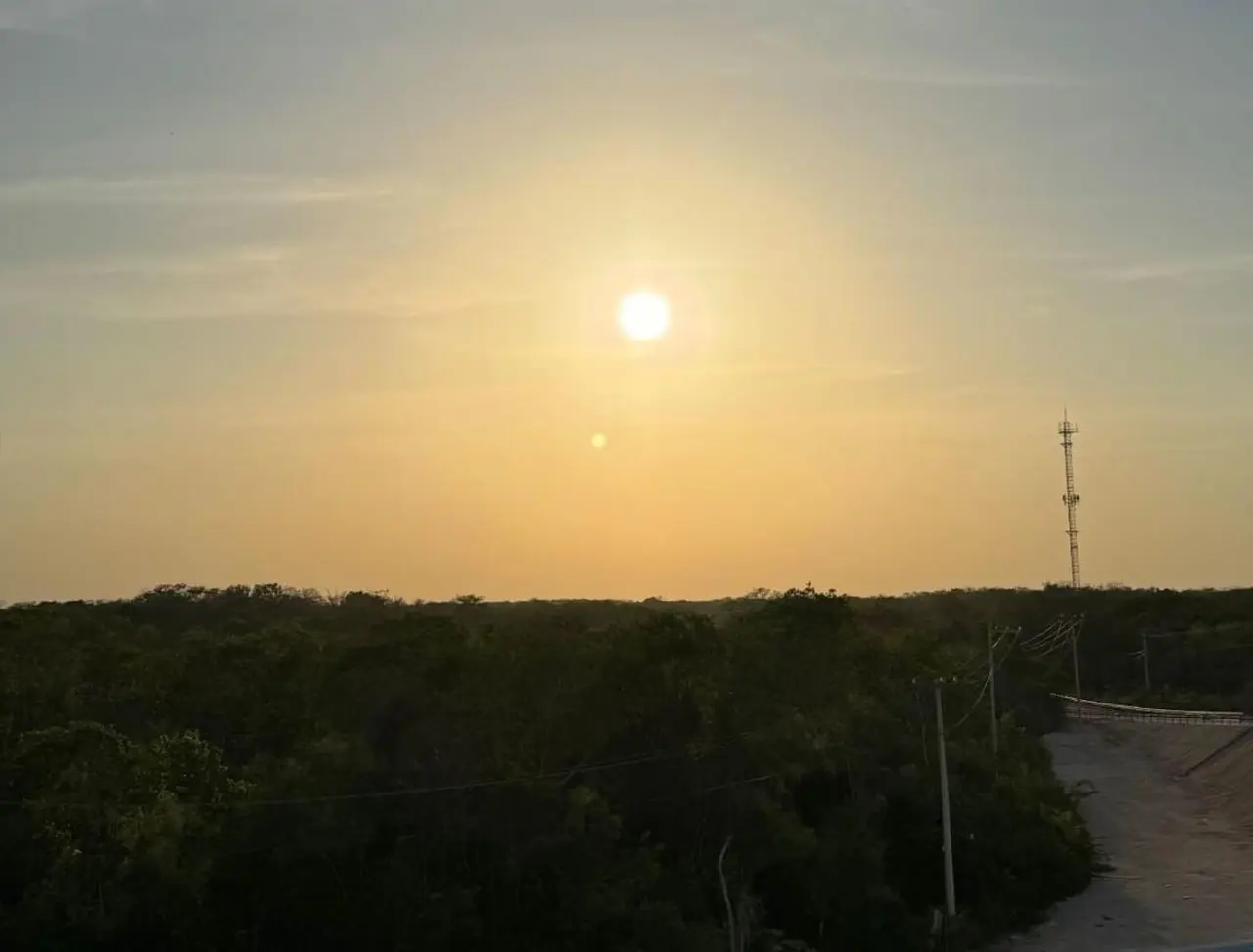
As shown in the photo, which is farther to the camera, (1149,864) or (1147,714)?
(1147,714)

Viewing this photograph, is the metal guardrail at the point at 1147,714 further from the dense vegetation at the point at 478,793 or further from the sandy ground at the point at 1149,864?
the dense vegetation at the point at 478,793

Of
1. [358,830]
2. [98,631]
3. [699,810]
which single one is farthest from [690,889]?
[98,631]

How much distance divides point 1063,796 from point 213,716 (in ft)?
101

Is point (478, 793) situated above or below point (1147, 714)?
below

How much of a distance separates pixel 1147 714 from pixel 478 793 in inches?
2071

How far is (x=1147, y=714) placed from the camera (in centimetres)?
6906

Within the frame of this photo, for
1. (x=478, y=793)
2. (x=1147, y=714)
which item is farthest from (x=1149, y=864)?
(x=1147, y=714)

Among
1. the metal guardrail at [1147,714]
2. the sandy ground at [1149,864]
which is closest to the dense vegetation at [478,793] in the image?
the sandy ground at [1149,864]

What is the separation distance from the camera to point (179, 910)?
2320 cm

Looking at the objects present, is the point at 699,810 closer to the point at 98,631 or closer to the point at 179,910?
the point at 179,910

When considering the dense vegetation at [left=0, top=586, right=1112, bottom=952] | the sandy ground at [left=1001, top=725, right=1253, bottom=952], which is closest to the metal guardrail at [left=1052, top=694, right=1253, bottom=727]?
the sandy ground at [left=1001, top=725, right=1253, bottom=952]

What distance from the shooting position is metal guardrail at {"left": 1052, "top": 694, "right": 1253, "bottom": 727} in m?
61.5

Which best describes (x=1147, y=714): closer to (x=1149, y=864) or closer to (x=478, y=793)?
(x=1149, y=864)

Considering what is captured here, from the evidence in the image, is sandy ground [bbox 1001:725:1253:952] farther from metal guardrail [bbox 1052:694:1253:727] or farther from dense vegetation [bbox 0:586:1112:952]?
dense vegetation [bbox 0:586:1112:952]
